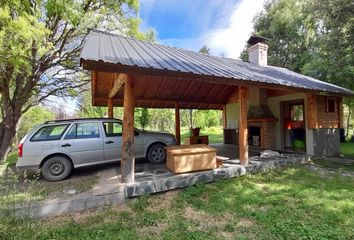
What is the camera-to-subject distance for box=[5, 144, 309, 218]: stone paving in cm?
415

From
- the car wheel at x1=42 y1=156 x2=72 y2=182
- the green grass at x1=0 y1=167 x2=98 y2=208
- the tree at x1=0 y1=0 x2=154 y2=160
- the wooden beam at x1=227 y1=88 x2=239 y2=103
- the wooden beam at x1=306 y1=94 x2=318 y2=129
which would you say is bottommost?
the green grass at x1=0 y1=167 x2=98 y2=208

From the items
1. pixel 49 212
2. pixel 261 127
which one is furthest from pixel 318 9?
pixel 49 212

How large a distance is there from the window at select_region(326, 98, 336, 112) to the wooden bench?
20.8ft

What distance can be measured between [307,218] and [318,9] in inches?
322

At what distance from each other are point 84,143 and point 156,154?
2211 mm

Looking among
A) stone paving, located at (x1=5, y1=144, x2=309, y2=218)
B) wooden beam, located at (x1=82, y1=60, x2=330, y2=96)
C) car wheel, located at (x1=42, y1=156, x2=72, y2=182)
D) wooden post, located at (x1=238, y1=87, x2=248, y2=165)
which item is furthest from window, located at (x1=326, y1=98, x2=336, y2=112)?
car wheel, located at (x1=42, y1=156, x2=72, y2=182)

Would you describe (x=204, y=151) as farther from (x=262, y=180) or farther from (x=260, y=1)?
(x=260, y=1)

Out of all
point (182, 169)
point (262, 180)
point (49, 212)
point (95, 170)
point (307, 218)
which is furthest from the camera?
point (95, 170)

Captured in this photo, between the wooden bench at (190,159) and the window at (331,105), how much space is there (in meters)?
6.34

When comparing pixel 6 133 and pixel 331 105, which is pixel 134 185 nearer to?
pixel 6 133

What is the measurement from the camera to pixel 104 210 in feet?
14.2

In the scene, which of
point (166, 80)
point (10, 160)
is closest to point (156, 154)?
point (166, 80)

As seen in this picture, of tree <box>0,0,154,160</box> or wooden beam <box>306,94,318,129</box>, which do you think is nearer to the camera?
tree <box>0,0,154,160</box>

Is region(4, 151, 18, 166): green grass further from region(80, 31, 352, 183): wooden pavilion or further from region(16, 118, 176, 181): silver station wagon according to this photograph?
region(80, 31, 352, 183): wooden pavilion
